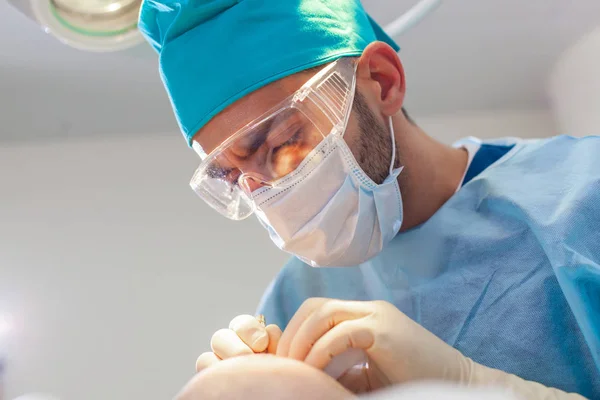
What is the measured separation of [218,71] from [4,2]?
34.3 inches

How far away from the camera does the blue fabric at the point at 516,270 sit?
3.46ft

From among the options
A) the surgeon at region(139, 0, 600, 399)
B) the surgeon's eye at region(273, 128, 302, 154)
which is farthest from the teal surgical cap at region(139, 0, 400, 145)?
the surgeon's eye at region(273, 128, 302, 154)

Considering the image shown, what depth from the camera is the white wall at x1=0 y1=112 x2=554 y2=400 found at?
186 centimetres

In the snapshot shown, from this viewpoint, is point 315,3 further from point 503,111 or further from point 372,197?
point 503,111

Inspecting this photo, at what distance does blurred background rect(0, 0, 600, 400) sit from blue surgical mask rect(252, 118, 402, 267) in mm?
875

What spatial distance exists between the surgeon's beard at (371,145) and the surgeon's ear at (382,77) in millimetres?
51

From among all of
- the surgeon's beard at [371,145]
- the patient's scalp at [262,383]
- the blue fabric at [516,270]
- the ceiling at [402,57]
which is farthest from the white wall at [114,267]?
the patient's scalp at [262,383]

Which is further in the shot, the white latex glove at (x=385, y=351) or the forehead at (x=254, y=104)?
the forehead at (x=254, y=104)

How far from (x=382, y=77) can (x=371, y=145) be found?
0.22m

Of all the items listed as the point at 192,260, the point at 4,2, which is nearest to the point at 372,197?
the point at 192,260

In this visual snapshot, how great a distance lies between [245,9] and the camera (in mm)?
1249

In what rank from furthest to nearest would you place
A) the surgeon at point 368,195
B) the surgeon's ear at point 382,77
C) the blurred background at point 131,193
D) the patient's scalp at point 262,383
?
the blurred background at point 131,193 < the surgeon's ear at point 382,77 < the surgeon at point 368,195 < the patient's scalp at point 262,383

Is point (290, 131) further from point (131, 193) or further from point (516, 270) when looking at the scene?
point (131, 193)

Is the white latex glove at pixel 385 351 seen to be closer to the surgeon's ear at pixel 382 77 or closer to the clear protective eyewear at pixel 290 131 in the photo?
the clear protective eyewear at pixel 290 131
